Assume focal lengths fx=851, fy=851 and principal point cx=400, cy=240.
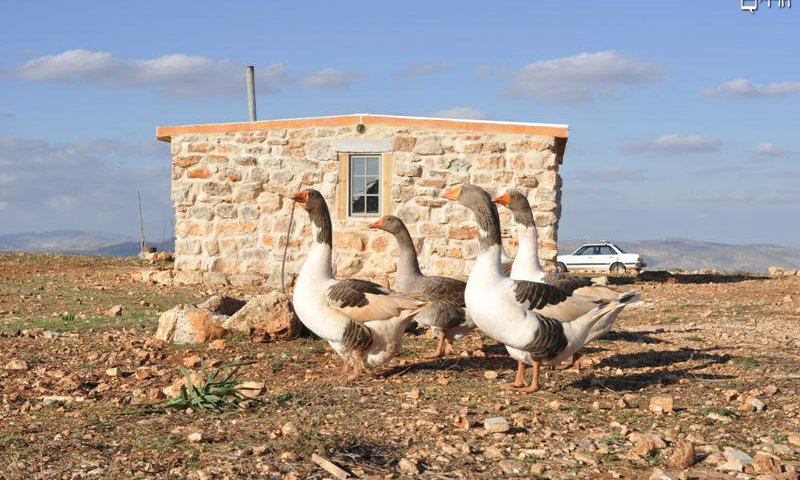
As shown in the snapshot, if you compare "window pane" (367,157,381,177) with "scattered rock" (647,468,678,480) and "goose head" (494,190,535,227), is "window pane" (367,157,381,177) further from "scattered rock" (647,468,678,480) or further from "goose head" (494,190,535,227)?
"scattered rock" (647,468,678,480)

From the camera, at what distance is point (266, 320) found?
32.2ft

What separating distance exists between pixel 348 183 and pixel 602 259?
62.6 ft

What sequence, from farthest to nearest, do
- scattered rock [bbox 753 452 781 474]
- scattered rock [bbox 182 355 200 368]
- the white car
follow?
the white car < scattered rock [bbox 182 355 200 368] < scattered rock [bbox 753 452 781 474]

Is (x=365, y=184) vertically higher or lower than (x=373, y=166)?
lower

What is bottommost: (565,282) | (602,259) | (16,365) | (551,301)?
(602,259)

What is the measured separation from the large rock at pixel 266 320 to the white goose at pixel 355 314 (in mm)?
2138

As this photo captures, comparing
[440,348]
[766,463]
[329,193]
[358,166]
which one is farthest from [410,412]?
[358,166]

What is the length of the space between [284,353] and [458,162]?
977cm

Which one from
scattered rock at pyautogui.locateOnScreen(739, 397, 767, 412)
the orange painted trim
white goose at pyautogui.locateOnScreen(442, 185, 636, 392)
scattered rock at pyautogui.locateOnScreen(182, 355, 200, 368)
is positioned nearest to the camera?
scattered rock at pyautogui.locateOnScreen(739, 397, 767, 412)

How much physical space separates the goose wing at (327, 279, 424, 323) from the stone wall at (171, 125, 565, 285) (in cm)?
1020

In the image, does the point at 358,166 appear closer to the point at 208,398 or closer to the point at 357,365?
the point at 357,365

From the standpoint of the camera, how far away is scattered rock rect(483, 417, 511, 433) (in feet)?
18.5

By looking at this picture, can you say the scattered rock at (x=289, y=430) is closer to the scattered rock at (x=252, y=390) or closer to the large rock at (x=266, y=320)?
the scattered rock at (x=252, y=390)

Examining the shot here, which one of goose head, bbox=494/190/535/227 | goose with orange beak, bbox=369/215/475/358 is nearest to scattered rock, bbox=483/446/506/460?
goose with orange beak, bbox=369/215/475/358
